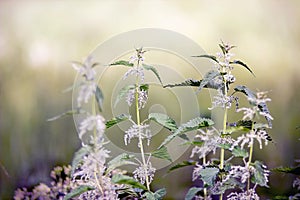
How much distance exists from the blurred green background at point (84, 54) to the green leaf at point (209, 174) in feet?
2.02

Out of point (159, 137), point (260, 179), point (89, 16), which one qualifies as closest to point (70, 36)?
point (89, 16)

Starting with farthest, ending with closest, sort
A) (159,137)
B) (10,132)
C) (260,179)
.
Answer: (10,132) < (159,137) < (260,179)

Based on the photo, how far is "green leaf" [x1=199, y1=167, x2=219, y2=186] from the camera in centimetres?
77

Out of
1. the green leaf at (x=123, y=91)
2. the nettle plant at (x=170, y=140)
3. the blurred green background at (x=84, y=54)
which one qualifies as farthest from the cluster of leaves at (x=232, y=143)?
the blurred green background at (x=84, y=54)

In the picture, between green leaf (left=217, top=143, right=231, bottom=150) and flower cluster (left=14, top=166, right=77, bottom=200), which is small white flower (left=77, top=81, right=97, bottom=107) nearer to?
green leaf (left=217, top=143, right=231, bottom=150)

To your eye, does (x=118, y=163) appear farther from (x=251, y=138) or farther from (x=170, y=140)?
(x=251, y=138)

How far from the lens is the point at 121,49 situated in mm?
1434

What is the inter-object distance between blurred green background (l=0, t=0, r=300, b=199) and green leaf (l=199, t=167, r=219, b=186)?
62 cm

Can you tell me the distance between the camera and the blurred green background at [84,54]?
1.41 meters

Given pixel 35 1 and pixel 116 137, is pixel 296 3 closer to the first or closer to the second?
pixel 116 137

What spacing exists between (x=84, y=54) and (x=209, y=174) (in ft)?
2.57

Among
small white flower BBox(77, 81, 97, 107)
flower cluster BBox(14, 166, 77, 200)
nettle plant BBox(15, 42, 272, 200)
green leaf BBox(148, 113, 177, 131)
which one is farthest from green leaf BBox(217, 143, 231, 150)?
flower cluster BBox(14, 166, 77, 200)

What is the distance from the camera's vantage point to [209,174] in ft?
2.60

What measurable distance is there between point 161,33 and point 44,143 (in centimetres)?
54
